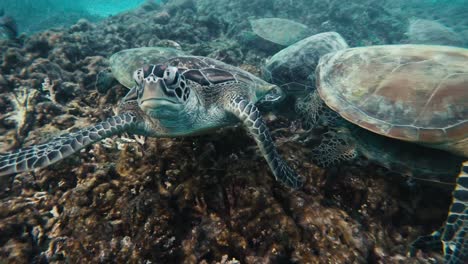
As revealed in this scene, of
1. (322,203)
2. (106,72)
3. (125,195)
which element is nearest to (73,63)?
(106,72)

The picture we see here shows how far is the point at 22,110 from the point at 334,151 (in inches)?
228

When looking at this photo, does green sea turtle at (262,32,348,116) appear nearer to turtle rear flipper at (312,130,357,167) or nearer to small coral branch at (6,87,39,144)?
turtle rear flipper at (312,130,357,167)

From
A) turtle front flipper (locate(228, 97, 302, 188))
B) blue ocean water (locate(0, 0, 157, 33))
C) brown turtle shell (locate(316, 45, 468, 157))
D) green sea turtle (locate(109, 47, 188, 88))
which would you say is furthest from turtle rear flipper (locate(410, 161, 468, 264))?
blue ocean water (locate(0, 0, 157, 33))

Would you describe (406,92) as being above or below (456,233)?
above

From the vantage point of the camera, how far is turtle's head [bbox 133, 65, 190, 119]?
2.60 metres

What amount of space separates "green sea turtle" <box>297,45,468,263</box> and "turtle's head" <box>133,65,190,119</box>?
2105mm

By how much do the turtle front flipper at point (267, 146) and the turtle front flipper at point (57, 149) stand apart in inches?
60.5

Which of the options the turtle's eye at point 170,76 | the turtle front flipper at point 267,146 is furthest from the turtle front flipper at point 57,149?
the turtle front flipper at point 267,146

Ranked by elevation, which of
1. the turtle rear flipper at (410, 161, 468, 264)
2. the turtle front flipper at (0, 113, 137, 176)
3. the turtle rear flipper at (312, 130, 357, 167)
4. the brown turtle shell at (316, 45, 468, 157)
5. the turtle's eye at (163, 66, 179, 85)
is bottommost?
the turtle rear flipper at (410, 161, 468, 264)

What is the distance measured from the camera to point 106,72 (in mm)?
6012

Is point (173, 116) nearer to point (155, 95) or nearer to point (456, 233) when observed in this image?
point (155, 95)

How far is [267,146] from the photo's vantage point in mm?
2891

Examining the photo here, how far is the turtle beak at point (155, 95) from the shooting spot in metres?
2.59

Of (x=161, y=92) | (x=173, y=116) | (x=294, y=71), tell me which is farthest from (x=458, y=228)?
(x=294, y=71)
